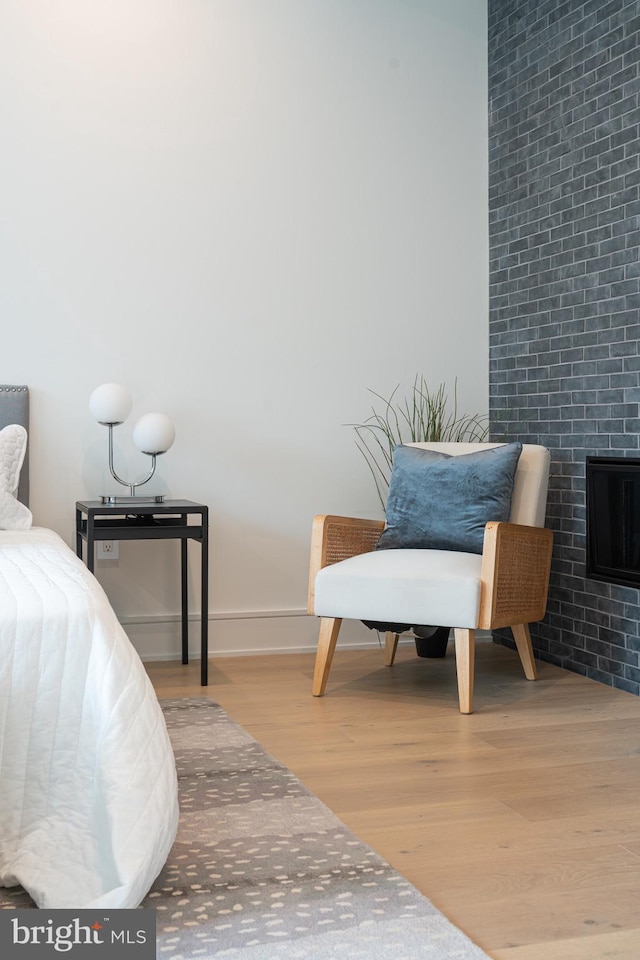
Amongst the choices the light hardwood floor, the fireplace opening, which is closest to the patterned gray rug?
the light hardwood floor

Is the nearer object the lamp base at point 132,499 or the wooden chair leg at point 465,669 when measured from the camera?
the wooden chair leg at point 465,669

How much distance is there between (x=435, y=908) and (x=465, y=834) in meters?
0.41

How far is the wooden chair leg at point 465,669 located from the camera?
3.25 metres

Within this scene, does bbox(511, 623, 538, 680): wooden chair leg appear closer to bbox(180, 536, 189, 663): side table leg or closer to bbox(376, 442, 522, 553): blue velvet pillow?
bbox(376, 442, 522, 553): blue velvet pillow

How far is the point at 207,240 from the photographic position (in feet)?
13.4

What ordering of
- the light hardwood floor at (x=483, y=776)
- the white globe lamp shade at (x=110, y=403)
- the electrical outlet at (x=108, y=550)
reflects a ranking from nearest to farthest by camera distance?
1. the light hardwood floor at (x=483, y=776)
2. the white globe lamp shade at (x=110, y=403)
3. the electrical outlet at (x=108, y=550)

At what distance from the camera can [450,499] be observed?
363 cm

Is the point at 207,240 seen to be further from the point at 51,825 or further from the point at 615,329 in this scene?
Answer: the point at 51,825

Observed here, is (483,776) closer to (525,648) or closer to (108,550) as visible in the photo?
(525,648)

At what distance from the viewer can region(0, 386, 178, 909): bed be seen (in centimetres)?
177

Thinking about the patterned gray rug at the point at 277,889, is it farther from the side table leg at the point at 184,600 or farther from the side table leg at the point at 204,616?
the side table leg at the point at 184,600

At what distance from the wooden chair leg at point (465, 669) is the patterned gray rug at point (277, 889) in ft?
2.90

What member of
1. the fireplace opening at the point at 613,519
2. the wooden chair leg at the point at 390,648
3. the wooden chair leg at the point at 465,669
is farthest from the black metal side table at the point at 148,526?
the fireplace opening at the point at 613,519

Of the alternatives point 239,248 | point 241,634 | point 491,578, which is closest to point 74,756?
point 491,578
